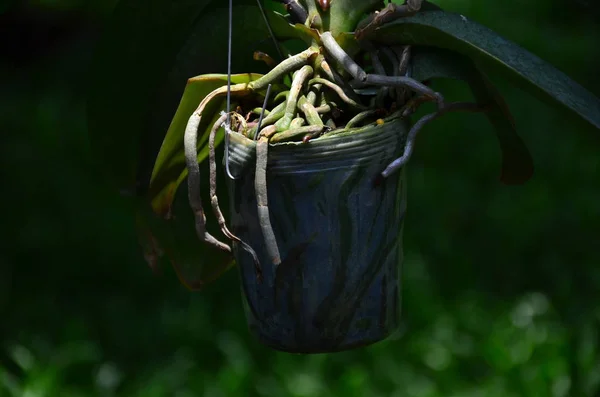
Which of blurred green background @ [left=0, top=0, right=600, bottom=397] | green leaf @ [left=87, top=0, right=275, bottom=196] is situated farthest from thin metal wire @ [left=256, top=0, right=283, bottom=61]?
blurred green background @ [left=0, top=0, right=600, bottom=397]

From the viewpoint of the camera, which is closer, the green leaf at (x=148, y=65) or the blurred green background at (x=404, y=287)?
the green leaf at (x=148, y=65)

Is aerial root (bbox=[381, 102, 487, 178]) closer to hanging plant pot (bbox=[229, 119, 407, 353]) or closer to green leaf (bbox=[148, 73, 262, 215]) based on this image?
hanging plant pot (bbox=[229, 119, 407, 353])

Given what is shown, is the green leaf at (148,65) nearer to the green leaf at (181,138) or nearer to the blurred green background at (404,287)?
the green leaf at (181,138)

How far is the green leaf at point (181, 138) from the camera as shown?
3.29 feet

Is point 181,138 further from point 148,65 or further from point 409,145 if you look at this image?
point 409,145

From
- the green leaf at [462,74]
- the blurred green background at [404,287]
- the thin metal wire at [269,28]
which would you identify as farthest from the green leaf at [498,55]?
the blurred green background at [404,287]

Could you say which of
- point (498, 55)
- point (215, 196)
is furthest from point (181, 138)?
point (498, 55)

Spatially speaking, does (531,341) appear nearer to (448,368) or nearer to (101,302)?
(448,368)

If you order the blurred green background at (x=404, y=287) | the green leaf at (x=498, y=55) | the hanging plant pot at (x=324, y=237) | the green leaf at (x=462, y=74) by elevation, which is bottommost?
the blurred green background at (x=404, y=287)

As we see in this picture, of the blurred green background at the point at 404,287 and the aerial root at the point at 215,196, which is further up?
the aerial root at the point at 215,196

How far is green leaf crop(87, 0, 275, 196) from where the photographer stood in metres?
1.09

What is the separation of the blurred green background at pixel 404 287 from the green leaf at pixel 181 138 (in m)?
0.96

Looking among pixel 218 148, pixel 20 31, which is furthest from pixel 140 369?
pixel 20 31

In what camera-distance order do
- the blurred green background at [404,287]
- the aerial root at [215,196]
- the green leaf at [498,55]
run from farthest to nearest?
the blurred green background at [404,287]
the aerial root at [215,196]
the green leaf at [498,55]
